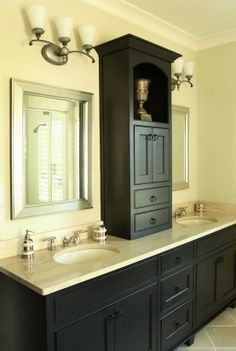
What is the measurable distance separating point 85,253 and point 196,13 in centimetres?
221

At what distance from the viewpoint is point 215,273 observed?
2637 millimetres

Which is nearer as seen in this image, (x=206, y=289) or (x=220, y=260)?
(x=206, y=289)

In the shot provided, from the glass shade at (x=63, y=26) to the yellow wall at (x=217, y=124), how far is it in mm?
1787

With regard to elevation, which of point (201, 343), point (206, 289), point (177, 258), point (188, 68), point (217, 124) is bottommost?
point (201, 343)

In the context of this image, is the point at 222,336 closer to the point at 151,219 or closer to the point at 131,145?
the point at 151,219

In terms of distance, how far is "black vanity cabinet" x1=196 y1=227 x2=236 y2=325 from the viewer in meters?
2.46

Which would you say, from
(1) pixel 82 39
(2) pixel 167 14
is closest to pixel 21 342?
(1) pixel 82 39

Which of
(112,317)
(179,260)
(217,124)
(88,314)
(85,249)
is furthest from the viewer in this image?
(217,124)

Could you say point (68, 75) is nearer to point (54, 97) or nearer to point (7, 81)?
point (54, 97)

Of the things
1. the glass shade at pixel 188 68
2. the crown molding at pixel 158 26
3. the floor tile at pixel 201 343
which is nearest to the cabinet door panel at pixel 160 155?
the glass shade at pixel 188 68

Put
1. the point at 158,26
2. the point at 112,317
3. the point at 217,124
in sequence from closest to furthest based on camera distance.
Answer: the point at 112,317 < the point at 158,26 < the point at 217,124

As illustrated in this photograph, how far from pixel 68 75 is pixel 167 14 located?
3.81 feet

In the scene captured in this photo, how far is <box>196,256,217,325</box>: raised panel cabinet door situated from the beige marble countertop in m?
0.29

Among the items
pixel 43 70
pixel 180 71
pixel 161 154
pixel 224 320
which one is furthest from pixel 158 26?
pixel 224 320
